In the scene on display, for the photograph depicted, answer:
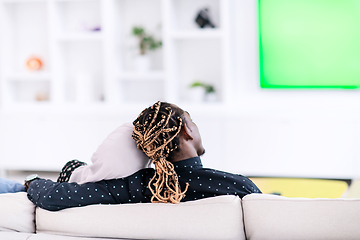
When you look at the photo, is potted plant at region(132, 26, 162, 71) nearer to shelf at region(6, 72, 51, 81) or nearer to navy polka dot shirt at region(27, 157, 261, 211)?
shelf at region(6, 72, 51, 81)

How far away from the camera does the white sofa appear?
1.02 metres

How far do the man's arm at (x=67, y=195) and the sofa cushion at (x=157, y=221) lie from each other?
4 centimetres

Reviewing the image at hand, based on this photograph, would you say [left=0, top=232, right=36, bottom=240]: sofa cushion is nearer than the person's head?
Yes

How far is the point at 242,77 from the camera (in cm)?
379

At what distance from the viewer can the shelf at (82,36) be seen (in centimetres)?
381

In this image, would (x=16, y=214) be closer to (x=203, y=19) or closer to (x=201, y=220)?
(x=201, y=220)

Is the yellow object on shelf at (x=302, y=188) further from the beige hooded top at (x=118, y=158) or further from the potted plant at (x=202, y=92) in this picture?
the beige hooded top at (x=118, y=158)

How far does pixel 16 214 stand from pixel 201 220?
55 cm

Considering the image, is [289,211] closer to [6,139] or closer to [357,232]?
[357,232]

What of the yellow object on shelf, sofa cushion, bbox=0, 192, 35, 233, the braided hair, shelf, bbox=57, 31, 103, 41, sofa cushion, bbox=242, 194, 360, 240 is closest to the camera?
sofa cushion, bbox=242, 194, 360, 240

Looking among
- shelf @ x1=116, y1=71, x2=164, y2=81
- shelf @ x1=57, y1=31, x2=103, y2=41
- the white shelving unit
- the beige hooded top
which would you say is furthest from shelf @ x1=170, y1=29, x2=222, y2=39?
the beige hooded top

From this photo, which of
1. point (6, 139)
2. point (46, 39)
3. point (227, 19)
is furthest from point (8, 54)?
point (227, 19)

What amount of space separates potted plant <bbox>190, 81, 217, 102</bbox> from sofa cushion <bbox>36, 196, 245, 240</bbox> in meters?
2.61

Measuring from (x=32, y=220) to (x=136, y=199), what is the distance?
325 millimetres
